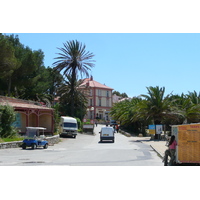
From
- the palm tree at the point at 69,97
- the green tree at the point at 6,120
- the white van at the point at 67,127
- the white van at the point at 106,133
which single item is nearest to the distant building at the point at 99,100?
the palm tree at the point at 69,97

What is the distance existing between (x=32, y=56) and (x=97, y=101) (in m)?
55.7

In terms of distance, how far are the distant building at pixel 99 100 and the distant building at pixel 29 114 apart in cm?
5983

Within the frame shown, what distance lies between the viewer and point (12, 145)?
80.6 ft

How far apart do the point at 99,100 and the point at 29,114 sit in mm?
68070

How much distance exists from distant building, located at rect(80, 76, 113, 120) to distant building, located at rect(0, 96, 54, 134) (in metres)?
59.8

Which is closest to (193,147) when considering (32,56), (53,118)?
(53,118)

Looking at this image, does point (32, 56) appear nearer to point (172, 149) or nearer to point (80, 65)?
point (80, 65)

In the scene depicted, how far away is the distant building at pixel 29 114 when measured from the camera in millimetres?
33406

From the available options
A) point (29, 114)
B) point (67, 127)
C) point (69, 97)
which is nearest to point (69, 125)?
point (67, 127)

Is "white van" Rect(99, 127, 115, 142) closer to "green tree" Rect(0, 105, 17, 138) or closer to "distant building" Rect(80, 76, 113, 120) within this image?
"green tree" Rect(0, 105, 17, 138)

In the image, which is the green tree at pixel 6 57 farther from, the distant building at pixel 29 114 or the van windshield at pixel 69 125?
the van windshield at pixel 69 125

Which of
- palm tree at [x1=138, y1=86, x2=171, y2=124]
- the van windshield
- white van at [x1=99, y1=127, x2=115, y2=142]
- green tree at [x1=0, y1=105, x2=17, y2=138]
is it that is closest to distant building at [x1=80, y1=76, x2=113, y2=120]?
the van windshield

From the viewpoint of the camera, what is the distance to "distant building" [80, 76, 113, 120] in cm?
10012

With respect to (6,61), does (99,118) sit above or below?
below
